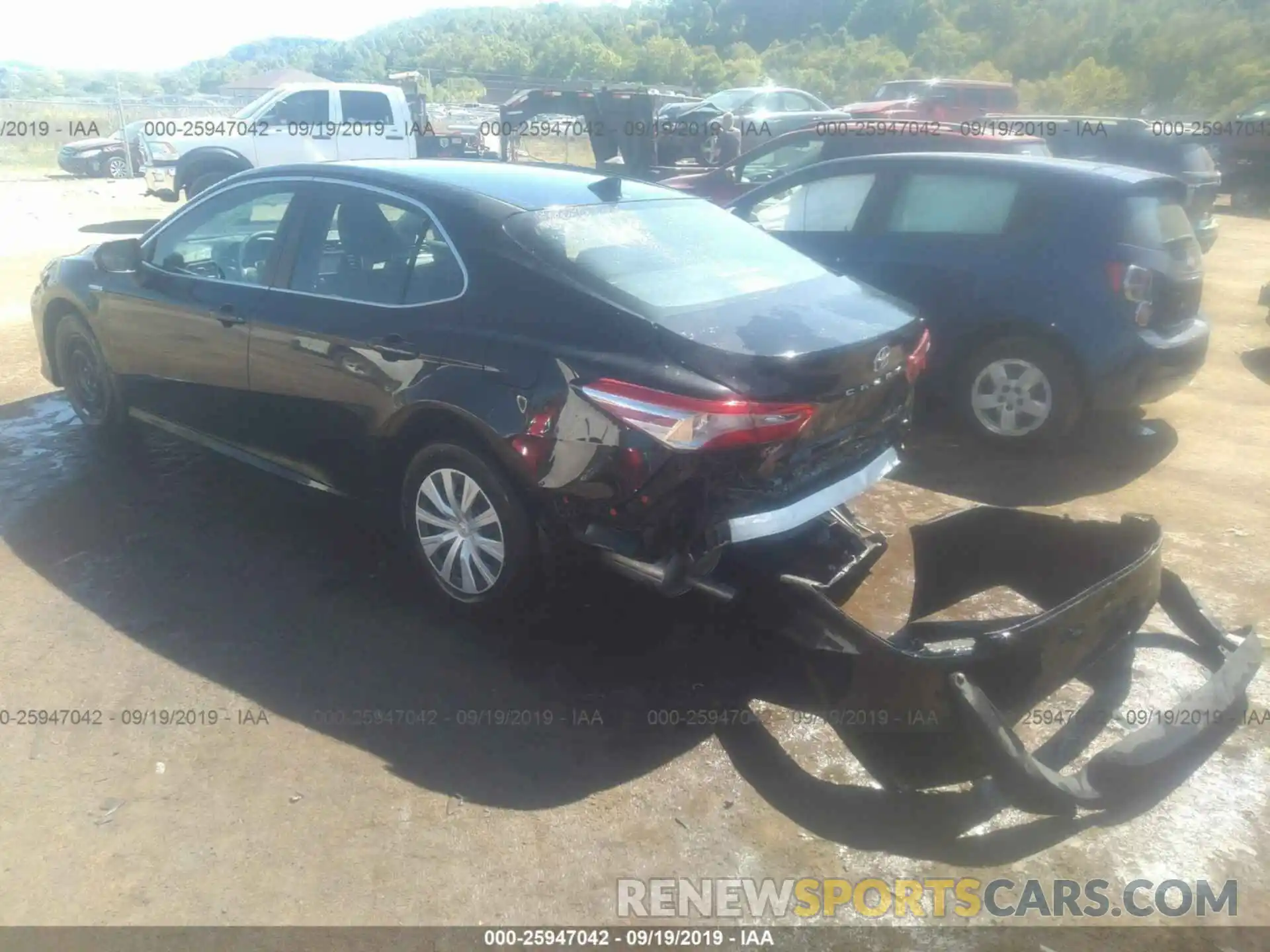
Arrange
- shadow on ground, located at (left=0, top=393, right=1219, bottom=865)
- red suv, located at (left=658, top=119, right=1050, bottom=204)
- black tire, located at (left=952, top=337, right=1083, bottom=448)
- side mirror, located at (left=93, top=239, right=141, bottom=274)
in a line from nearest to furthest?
shadow on ground, located at (left=0, top=393, right=1219, bottom=865)
side mirror, located at (left=93, top=239, right=141, bottom=274)
black tire, located at (left=952, top=337, right=1083, bottom=448)
red suv, located at (left=658, top=119, right=1050, bottom=204)

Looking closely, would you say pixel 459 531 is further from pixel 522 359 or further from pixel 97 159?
pixel 97 159

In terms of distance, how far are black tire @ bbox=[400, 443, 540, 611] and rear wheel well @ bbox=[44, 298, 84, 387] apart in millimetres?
2945

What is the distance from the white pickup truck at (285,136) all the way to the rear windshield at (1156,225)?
12266 mm

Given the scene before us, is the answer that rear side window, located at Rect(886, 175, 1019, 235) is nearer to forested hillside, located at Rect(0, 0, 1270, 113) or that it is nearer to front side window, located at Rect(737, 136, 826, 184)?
front side window, located at Rect(737, 136, 826, 184)

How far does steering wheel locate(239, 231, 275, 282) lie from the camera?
450 centimetres

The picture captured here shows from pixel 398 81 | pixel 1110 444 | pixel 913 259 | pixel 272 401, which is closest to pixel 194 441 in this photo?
pixel 272 401

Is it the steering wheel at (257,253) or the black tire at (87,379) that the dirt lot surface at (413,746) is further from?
the steering wheel at (257,253)

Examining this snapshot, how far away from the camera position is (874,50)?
1914 inches

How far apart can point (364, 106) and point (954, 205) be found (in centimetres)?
1252

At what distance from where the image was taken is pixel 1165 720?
3016mm

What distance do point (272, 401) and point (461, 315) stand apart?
49.4 inches

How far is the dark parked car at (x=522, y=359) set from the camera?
126 inches

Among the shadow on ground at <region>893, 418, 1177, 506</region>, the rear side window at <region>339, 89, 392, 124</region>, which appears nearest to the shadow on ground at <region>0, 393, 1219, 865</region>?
the shadow on ground at <region>893, 418, 1177, 506</region>

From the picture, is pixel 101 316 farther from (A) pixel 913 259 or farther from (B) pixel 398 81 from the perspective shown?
(B) pixel 398 81
